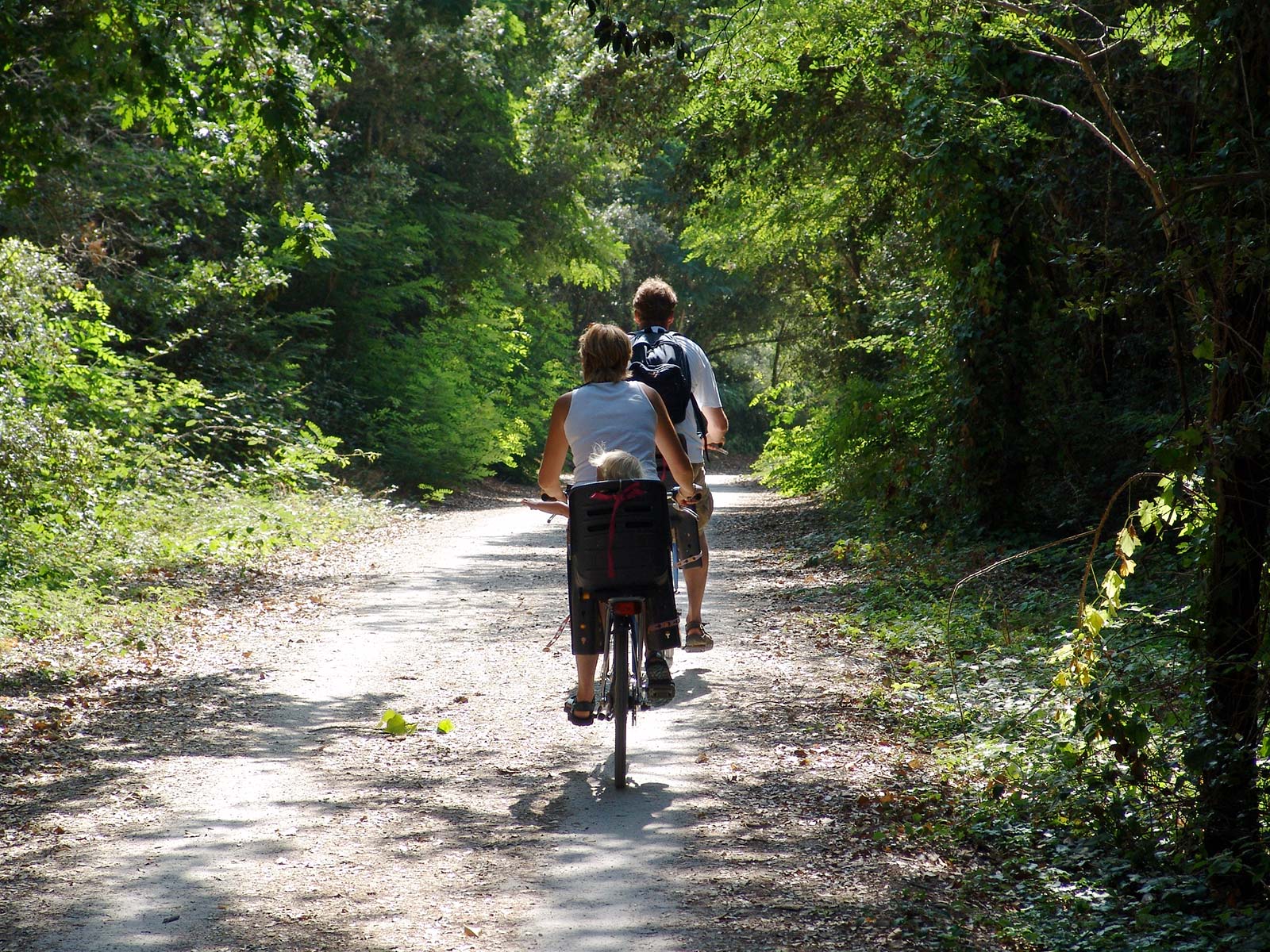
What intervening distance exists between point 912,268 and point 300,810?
13.1 meters

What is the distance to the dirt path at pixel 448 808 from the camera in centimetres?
414

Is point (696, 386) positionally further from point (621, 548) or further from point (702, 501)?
point (621, 548)

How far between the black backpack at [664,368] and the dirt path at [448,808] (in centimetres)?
185

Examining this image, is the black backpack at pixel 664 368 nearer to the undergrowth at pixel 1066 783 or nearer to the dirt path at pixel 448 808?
the dirt path at pixel 448 808

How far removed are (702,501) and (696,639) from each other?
3.00 ft

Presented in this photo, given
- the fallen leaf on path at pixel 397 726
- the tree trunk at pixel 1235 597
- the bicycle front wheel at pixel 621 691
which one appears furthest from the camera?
the fallen leaf on path at pixel 397 726

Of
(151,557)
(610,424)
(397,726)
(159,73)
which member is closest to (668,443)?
(610,424)

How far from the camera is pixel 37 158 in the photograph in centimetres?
908

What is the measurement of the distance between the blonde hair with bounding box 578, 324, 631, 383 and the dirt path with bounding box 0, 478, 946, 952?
195 centimetres

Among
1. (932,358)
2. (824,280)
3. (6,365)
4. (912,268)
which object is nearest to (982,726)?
(932,358)

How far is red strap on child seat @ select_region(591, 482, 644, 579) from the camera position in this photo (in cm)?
543

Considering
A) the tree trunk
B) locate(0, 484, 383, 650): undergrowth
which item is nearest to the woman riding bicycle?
the tree trunk

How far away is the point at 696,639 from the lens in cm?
799

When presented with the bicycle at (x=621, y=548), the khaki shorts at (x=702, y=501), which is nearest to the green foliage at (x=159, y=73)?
the khaki shorts at (x=702, y=501)
